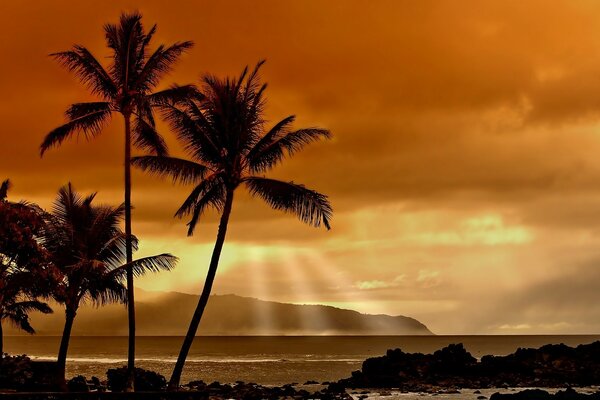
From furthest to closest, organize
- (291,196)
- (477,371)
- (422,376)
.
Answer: (477,371), (422,376), (291,196)

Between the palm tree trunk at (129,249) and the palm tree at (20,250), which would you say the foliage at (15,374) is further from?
the palm tree trunk at (129,249)

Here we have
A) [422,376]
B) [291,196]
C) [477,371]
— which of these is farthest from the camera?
[477,371]

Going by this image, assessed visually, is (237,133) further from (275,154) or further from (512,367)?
(512,367)

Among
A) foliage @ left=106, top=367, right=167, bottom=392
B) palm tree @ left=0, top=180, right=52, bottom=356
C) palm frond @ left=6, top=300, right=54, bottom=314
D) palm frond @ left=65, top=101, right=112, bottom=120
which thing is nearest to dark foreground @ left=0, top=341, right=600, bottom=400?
foliage @ left=106, top=367, right=167, bottom=392

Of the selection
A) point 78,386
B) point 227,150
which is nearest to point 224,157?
point 227,150

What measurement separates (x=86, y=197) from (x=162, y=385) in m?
10.3

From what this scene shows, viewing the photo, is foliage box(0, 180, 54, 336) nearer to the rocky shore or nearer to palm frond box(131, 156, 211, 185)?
palm frond box(131, 156, 211, 185)

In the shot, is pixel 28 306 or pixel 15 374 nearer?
pixel 15 374

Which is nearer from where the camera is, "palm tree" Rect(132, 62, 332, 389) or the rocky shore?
"palm tree" Rect(132, 62, 332, 389)

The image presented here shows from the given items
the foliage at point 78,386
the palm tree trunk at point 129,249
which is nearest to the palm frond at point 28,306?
the foliage at point 78,386

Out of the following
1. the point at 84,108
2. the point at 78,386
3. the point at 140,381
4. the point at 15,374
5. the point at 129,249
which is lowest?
the point at 78,386

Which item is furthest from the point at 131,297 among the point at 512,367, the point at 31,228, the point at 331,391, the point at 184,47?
the point at 512,367

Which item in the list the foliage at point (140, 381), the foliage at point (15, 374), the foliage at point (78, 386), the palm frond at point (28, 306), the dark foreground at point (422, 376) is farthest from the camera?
the palm frond at point (28, 306)

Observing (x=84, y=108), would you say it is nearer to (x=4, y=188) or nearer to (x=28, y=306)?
(x=4, y=188)
